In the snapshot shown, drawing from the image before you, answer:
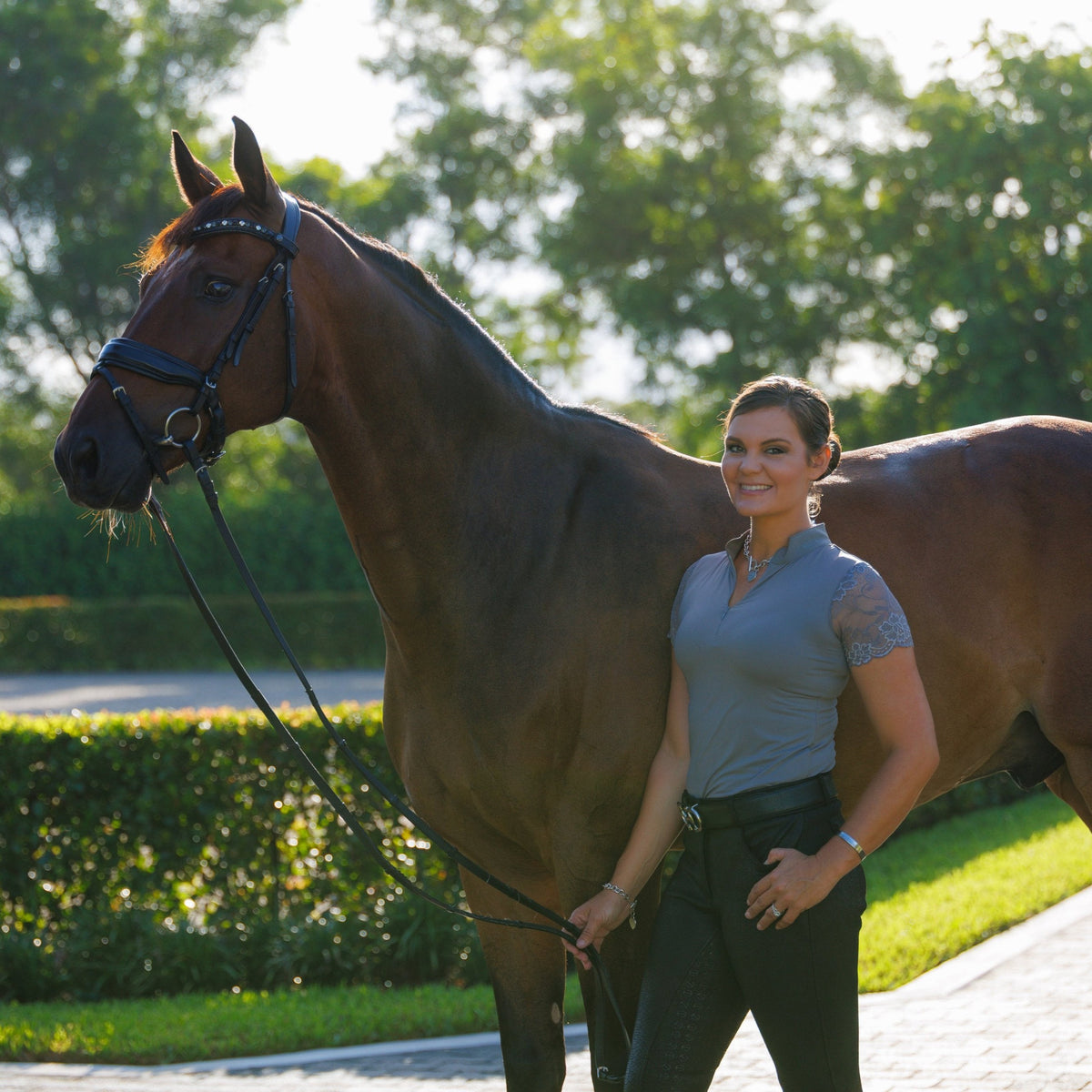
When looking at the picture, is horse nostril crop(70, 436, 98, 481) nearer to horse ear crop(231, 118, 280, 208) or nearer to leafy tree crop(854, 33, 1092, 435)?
horse ear crop(231, 118, 280, 208)

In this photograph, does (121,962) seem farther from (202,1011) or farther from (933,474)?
(933,474)

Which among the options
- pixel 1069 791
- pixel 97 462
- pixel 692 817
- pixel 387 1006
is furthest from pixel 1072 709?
pixel 387 1006

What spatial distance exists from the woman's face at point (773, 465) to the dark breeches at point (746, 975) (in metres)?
0.62

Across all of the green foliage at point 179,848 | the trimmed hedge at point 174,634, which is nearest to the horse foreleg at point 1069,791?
the green foliage at point 179,848

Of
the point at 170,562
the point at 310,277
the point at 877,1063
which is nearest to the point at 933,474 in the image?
the point at 310,277

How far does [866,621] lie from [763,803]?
1.36 feet

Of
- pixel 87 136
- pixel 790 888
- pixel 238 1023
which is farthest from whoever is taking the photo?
pixel 87 136

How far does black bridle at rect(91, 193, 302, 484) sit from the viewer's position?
2586 mm

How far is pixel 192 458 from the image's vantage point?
265cm

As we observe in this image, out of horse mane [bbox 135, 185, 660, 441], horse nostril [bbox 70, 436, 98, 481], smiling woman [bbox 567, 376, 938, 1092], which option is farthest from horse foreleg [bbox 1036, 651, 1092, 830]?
horse nostril [bbox 70, 436, 98, 481]

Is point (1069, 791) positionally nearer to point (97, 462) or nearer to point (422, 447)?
point (422, 447)

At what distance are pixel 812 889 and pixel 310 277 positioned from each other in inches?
67.5

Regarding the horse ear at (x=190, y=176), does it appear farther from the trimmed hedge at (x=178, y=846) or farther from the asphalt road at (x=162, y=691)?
the asphalt road at (x=162, y=691)

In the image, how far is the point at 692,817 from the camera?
254 centimetres
